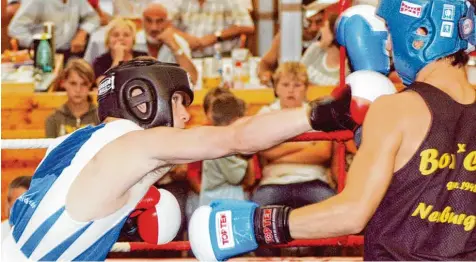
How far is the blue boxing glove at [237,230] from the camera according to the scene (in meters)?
2.07

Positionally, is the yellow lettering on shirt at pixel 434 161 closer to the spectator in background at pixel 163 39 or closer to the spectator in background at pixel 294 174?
the spectator in background at pixel 294 174

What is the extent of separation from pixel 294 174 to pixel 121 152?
1.88 metres

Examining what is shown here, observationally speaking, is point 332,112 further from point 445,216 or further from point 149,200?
point 149,200

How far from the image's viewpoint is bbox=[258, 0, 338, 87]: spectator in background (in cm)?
485

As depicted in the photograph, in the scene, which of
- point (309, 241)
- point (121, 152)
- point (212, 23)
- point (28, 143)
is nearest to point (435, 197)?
point (121, 152)

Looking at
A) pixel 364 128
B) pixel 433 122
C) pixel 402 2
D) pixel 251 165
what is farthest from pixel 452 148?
pixel 251 165

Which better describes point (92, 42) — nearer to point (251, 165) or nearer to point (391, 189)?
point (251, 165)

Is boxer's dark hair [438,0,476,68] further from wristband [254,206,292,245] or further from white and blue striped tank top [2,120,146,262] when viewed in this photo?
white and blue striped tank top [2,120,146,262]

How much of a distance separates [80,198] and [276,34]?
9.63 feet

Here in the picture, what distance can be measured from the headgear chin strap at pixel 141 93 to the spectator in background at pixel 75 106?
1.89 metres

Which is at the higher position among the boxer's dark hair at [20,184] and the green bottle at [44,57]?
the green bottle at [44,57]

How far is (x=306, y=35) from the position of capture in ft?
16.1

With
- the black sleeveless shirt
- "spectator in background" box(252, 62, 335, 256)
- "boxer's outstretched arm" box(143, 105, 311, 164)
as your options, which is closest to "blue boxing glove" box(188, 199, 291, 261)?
"boxer's outstretched arm" box(143, 105, 311, 164)

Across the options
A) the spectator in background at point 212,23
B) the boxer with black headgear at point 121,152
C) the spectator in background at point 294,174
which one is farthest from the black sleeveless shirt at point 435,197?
the spectator in background at point 212,23
